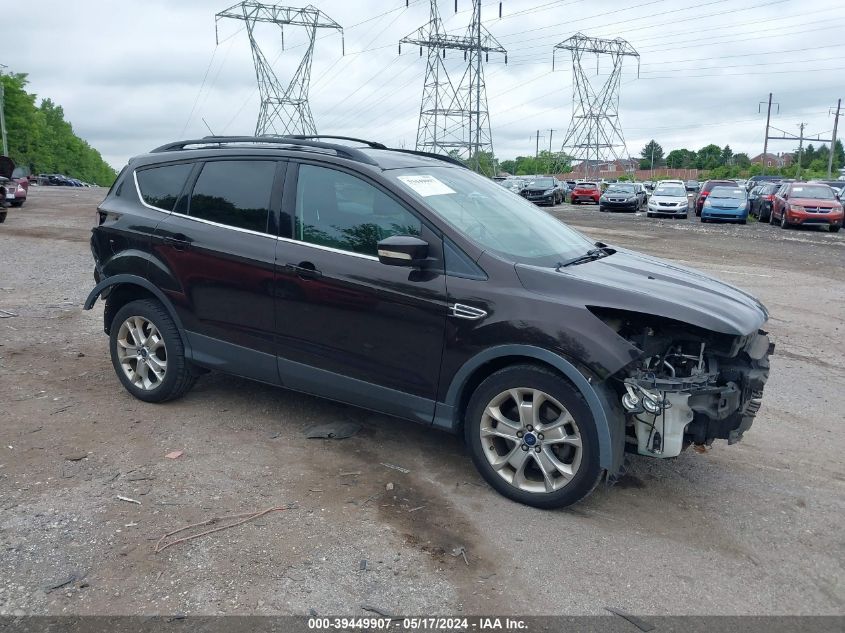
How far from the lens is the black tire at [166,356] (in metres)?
Answer: 5.12

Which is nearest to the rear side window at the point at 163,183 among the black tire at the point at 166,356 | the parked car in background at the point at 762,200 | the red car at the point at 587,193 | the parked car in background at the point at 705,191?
the black tire at the point at 166,356

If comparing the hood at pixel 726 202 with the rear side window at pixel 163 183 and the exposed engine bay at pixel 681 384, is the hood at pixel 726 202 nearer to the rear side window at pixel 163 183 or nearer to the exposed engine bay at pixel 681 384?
the exposed engine bay at pixel 681 384

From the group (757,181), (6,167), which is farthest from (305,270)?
(757,181)

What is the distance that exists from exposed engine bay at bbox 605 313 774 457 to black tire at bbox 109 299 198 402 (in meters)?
3.01

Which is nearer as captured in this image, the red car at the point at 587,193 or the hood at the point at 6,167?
the hood at the point at 6,167

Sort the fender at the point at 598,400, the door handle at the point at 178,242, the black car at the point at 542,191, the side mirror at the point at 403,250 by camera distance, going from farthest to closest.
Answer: the black car at the point at 542,191
the door handle at the point at 178,242
the side mirror at the point at 403,250
the fender at the point at 598,400

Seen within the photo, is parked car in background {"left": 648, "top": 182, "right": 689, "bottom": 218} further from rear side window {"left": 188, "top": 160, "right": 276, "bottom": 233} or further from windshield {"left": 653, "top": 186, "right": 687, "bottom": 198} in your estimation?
rear side window {"left": 188, "top": 160, "right": 276, "bottom": 233}

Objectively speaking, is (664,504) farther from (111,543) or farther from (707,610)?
(111,543)

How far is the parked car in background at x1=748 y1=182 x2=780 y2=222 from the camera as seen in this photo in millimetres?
27141

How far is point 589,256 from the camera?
15.0 feet

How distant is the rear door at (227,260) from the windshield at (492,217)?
0.98 m

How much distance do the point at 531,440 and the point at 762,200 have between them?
27624 millimetres

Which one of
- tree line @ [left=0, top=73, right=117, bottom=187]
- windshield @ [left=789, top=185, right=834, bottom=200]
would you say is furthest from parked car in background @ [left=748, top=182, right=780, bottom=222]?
tree line @ [left=0, top=73, right=117, bottom=187]

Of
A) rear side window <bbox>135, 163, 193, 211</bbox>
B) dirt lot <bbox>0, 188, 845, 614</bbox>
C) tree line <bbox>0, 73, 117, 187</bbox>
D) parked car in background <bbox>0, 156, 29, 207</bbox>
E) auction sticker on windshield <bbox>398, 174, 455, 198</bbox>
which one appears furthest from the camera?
tree line <bbox>0, 73, 117, 187</bbox>
